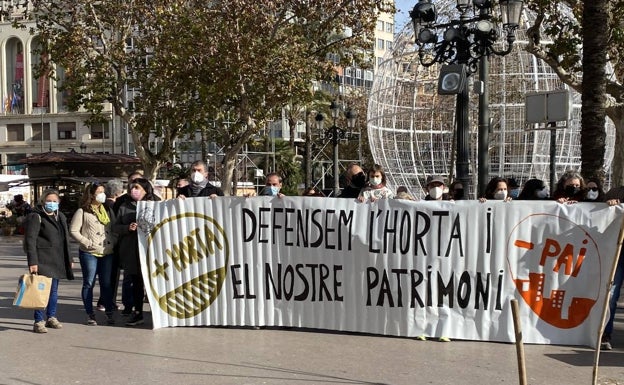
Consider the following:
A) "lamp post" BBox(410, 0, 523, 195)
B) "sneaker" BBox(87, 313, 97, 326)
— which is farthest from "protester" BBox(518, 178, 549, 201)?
"sneaker" BBox(87, 313, 97, 326)

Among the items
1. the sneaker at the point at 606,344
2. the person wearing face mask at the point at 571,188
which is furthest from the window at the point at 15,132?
the sneaker at the point at 606,344

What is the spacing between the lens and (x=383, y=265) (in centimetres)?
816

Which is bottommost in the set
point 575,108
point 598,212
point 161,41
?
point 598,212

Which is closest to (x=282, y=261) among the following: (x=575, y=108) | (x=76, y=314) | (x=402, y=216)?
(x=402, y=216)

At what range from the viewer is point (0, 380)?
6492 millimetres

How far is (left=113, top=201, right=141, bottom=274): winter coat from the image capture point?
8984mm

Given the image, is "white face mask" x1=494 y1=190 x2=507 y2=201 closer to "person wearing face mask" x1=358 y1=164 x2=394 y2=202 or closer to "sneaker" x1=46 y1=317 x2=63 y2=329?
"person wearing face mask" x1=358 y1=164 x2=394 y2=202

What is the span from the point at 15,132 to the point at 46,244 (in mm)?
68623

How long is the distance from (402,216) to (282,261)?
1369 millimetres

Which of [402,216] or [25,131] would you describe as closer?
[402,216]

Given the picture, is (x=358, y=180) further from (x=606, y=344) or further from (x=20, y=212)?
(x=20, y=212)

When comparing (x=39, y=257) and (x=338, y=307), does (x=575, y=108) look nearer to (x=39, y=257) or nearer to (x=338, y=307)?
(x=338, y=307)

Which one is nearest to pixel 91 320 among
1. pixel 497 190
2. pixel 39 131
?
pixel 497 190

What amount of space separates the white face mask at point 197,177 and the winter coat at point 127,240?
736 mm
